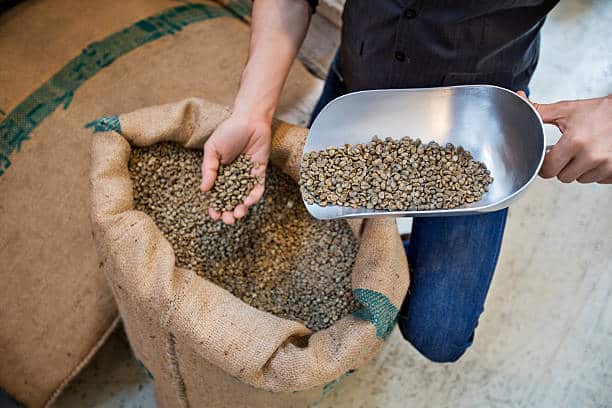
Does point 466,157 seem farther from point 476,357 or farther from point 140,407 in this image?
point 140,407

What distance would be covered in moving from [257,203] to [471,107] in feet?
1.56

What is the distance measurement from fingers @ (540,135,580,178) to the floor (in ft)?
2.21

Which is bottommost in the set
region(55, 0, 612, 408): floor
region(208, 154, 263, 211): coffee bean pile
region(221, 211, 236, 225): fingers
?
region(55, 0, 612, 408): floor

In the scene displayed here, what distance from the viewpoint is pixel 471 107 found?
1.07 meters

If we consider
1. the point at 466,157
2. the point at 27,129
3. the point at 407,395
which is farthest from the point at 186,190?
the point at 407,395

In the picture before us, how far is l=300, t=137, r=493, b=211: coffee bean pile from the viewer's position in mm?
1008

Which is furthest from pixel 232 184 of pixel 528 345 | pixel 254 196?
pixel 528 345

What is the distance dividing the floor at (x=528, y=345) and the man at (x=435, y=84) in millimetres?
200

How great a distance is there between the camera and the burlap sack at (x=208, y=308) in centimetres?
98

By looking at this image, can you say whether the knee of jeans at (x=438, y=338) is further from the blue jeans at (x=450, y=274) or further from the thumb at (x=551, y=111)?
the thumb at (x=551, y=111)

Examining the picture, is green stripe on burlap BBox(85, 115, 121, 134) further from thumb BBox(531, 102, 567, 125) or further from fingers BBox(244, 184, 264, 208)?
thumb BBox(531, 102, 567, 125)

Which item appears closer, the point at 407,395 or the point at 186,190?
the point at 186,190

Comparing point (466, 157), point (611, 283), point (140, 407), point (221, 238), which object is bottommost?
point (611, 283)

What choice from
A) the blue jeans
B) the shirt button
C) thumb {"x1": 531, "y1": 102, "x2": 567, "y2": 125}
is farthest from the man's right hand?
thumb {"x1": 531, "y1": 102, "x2": 567, "y2": 125}
